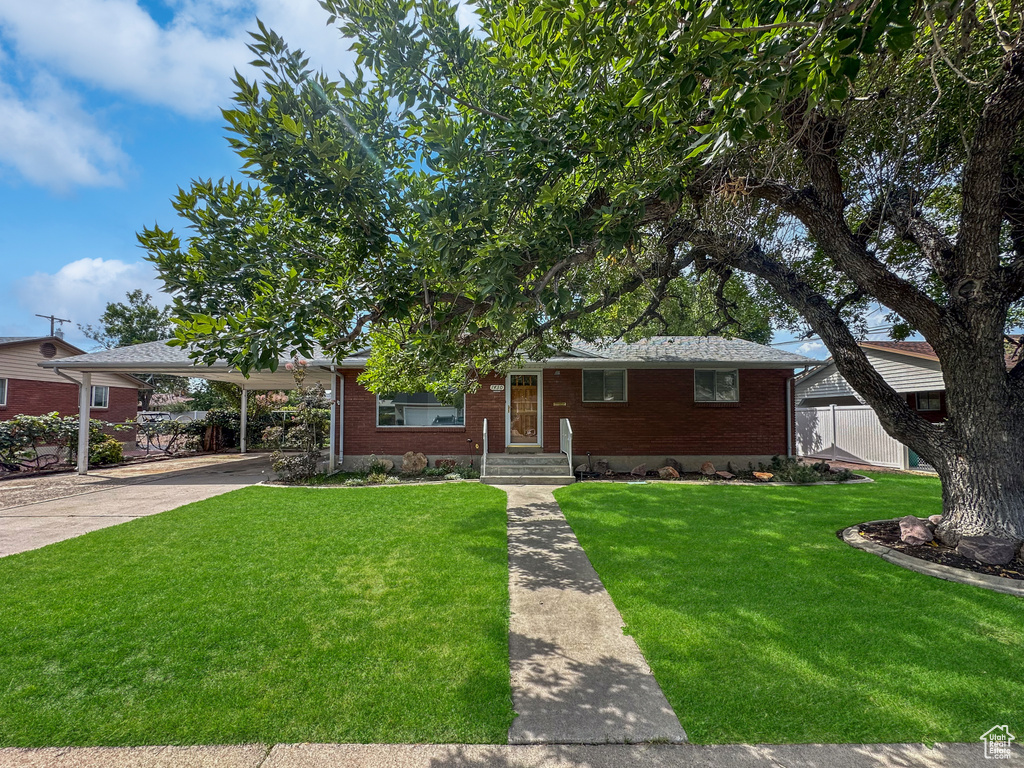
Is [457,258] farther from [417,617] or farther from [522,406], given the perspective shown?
[522,406]

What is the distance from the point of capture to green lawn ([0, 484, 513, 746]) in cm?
240

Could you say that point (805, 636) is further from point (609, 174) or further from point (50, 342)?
point (50, 342)

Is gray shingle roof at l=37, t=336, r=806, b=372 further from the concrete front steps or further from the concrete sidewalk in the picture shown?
the concrete sidewalk

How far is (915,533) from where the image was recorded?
531 cm

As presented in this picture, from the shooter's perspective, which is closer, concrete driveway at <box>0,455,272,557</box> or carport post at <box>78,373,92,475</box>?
concrete driveway at <box>0,455,272,557</box>

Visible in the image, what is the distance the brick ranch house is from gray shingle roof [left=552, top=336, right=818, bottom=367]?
119 millimetres

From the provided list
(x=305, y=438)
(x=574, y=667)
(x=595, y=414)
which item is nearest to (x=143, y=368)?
(x=305, y=438)

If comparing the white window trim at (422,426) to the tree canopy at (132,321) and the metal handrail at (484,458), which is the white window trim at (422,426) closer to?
the metal handrail at (484,458)

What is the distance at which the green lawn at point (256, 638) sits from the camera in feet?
7.88

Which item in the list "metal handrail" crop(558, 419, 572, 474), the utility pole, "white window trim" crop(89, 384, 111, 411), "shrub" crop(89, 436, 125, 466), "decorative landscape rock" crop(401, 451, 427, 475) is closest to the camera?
"metal handrail" crop(558, 419, 572, 474)

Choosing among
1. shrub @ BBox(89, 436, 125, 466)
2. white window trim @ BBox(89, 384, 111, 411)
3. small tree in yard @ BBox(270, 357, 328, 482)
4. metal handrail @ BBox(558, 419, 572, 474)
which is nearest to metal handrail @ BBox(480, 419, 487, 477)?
metal handrail @ BBox(558, 419, 572, 474)

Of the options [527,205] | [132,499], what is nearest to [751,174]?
[527,205]

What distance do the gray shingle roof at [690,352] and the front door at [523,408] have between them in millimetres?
1315

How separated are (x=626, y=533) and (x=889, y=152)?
19.9 ft
